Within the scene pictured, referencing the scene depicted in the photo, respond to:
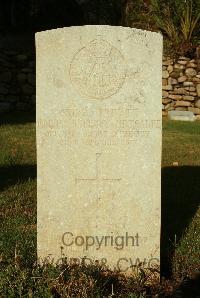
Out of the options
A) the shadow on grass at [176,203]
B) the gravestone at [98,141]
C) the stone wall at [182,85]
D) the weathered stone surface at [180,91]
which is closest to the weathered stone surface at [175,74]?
the stone wall at [182,85]

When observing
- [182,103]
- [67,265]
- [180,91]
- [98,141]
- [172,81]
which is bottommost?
[67,265]

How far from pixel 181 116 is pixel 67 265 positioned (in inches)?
359

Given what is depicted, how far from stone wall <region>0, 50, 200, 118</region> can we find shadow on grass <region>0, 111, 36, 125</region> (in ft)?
1.58

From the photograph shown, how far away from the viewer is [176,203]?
6.19 metres

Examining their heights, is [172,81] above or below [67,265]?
above

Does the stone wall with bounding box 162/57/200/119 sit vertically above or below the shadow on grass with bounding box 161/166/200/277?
above

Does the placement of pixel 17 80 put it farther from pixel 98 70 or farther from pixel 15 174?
pixel 98 70

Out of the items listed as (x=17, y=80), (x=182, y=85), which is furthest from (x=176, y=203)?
(x=17, y=80)

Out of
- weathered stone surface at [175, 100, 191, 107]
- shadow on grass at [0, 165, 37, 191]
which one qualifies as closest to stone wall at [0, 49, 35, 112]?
weathered stone surface at [175, 100, 191, 107]

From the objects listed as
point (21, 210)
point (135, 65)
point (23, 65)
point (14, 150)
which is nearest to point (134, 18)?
point (23, 65)

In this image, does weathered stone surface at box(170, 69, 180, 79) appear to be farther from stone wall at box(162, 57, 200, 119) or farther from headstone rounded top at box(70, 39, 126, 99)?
headstone rounded top at box(70, 39, 126, 99)

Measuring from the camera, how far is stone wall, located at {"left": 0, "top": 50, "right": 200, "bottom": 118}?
43.3 ft

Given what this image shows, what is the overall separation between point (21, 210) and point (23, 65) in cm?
878

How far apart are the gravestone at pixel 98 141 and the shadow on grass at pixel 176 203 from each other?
57 centimetres
